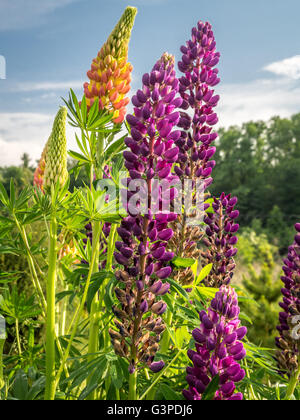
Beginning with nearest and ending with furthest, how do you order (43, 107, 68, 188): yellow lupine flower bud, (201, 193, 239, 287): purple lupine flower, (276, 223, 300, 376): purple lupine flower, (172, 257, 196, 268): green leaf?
(172, 257, 196, 268): green leaf < (43, 107, 68, 188): yellow lupine flower bud < (276, 223, 300, 376): purple lupine flower < (201, 193, 239, 287): purple lupine flower

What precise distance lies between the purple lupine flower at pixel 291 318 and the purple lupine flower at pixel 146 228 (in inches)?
A: 31.6

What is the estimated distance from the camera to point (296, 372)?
5.82 feet

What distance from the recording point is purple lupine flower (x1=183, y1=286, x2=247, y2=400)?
1.25m

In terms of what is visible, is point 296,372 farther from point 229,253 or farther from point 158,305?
point 158,305

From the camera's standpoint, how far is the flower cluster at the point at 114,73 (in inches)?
70.6

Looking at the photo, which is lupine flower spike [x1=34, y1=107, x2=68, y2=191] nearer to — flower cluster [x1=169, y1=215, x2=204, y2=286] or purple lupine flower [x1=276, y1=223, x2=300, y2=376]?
flower cluster [x1=169, y1=215, x2=204, y2=286]

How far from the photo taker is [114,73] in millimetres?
1791

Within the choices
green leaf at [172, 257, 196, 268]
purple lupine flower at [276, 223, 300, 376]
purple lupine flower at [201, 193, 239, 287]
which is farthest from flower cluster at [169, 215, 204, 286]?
purple lupine flower at [276, 223, 300, 376]

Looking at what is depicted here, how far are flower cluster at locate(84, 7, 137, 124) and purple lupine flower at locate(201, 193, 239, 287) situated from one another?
784 mm

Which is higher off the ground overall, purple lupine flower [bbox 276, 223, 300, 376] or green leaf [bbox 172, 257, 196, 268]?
green leaf [bbox 172, 257, 196, 268]

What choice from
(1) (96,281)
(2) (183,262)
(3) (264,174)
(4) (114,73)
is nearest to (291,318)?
(2) (183,262)

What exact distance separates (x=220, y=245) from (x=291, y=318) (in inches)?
20.4

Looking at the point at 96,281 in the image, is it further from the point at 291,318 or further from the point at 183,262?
the point at 291,318
